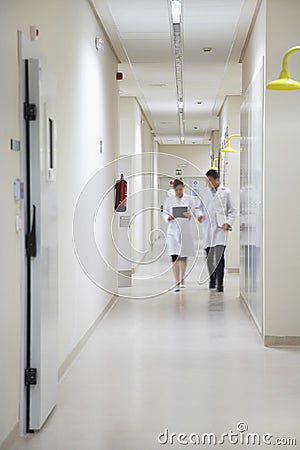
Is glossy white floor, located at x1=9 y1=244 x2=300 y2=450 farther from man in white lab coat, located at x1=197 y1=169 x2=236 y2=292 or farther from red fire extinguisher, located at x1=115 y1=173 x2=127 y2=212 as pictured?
man in white lab coat, located at x1=197 y1=169 x2=236 y2=292

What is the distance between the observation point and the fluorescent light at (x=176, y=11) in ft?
23.4

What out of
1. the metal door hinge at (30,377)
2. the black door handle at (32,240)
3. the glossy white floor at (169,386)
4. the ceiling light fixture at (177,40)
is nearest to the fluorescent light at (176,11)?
the ceiling light fixture at (177,40)

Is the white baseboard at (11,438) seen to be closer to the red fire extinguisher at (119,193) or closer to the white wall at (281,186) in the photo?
the white wall at (281,186)

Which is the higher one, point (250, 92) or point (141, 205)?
point (250, 92)

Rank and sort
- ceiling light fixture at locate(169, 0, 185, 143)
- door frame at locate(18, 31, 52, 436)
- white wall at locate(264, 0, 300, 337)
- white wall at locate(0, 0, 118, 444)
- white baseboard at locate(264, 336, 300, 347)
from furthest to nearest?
1. ceiling light fixture at locate(169, 0, 185, 143)
2. white baseboard at locate(264, 336, 300, 347)
3. white wall at locate(264, 0, 300, 337)
4. door frame at locate(18, 31, 52, 436)
5. white wall at locate(0, 0, 118, 444)

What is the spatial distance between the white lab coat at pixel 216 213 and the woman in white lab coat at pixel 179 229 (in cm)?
28

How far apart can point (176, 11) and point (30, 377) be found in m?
4.47

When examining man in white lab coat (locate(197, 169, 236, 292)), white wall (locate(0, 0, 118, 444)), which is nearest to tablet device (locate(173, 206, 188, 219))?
man in white lab coat (locate(197, 169, 236, 292))

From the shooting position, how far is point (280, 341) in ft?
21.7

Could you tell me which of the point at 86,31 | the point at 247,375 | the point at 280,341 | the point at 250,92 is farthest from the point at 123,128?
the point at 247,375

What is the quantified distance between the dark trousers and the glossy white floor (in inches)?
92.6

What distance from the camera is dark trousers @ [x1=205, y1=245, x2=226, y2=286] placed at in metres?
10.6

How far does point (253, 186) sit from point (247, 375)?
2.65 meters

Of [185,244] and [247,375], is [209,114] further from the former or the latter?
[247,375]
